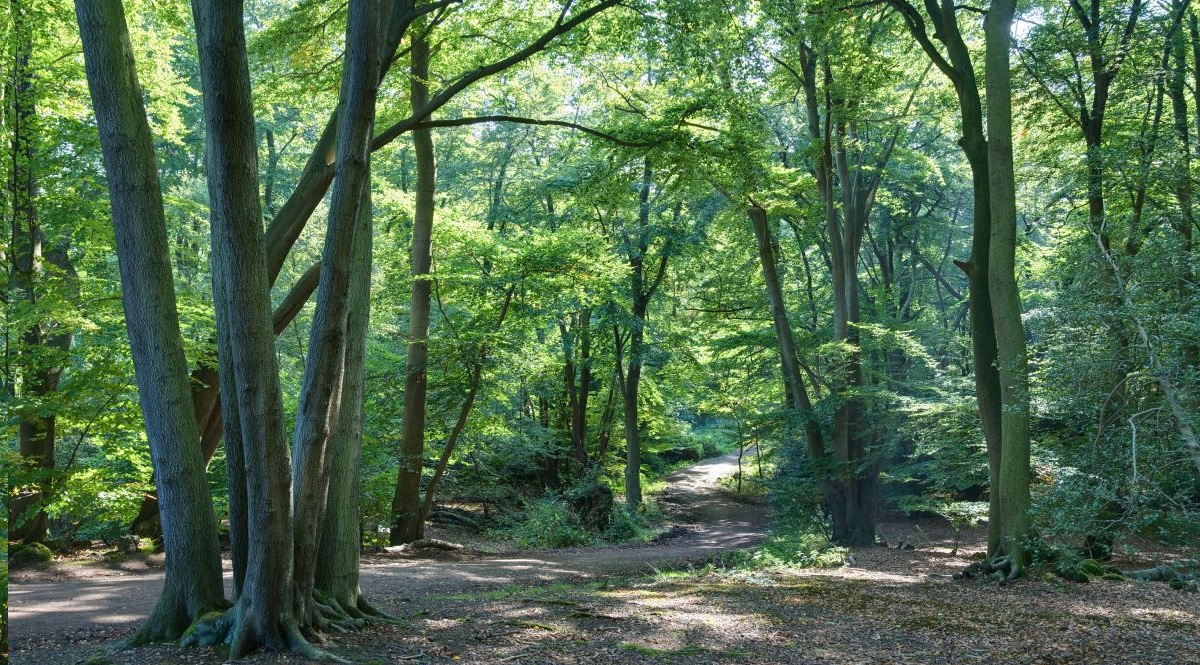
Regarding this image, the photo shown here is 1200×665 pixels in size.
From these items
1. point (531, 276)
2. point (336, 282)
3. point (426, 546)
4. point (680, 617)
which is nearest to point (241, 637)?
point (336, 282)

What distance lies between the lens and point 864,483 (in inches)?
641

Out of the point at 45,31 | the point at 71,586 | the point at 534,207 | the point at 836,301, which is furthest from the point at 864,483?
the point at 45,31

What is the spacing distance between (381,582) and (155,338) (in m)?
5.21

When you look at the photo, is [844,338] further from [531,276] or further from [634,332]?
[531,276]

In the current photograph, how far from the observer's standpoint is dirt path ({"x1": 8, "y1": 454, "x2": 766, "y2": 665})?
606cm

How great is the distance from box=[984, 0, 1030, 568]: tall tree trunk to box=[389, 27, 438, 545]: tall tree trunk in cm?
869

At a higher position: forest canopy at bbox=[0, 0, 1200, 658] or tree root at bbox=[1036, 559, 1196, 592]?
forest canopy at bbox=[0, 0, 1200, 658]

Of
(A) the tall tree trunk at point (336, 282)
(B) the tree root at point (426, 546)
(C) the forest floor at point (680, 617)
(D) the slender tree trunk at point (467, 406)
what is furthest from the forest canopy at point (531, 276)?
(C) the forest floor at point (680, 617)

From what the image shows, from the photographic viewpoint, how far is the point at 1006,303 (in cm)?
1030

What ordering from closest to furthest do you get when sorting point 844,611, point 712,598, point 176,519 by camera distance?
point 176,519, point 844,611, point 712,598

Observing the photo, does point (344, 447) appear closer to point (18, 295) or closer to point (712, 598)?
point (712, 598)

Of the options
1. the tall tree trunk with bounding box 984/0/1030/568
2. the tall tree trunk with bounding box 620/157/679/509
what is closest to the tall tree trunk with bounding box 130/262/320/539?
the tall tree trunk with bounding box 984/0/1030/568

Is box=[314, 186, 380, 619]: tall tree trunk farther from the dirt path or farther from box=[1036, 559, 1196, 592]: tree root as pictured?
box=[1036, 559, 1196, 592]: tree root

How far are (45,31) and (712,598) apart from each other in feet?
32.2
